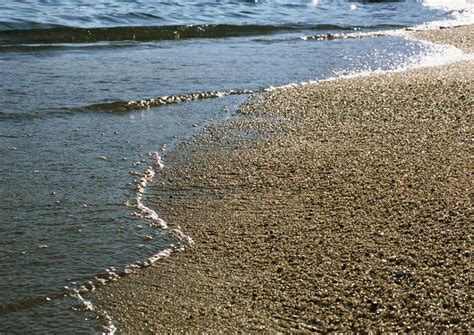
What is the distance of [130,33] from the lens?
10453mm

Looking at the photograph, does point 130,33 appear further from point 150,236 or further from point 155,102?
point 150,236

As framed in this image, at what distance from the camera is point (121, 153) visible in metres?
4.31

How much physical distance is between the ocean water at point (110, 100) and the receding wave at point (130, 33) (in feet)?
0.10

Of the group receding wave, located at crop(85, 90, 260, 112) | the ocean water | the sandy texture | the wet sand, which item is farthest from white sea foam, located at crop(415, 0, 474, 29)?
the wet sand

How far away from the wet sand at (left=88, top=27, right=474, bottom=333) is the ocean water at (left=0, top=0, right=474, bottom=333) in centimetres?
19

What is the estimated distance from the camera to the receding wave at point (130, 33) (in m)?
9.67

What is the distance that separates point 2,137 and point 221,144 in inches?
60.5

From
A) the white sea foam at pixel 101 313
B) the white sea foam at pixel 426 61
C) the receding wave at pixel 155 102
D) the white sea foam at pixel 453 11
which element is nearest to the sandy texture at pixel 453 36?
the white sea foam at pixel 426 61

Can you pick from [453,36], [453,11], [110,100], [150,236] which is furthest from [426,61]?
[453,11]

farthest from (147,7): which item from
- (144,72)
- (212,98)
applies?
(212,98)

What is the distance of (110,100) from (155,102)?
0.39 meters

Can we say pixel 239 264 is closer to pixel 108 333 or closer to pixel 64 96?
pixel 108 333

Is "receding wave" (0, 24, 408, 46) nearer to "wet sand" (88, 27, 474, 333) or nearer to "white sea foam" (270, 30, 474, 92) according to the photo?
"white sea foam" (270, 30, 474, 92)

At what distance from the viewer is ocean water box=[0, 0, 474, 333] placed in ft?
9.30
